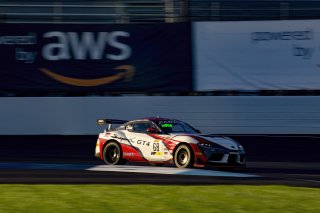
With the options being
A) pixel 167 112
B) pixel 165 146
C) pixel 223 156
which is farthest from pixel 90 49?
pixel 223 156

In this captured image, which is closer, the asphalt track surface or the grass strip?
the grass strip

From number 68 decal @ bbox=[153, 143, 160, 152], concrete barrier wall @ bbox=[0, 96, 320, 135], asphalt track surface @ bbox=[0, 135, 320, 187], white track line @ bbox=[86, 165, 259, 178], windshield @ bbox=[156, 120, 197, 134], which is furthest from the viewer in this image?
concrete barrier wall @ bbox=[0, 96, 320, 135]

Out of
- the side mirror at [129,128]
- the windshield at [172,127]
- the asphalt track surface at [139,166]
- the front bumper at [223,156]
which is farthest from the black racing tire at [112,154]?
the front bumper at [223,156]

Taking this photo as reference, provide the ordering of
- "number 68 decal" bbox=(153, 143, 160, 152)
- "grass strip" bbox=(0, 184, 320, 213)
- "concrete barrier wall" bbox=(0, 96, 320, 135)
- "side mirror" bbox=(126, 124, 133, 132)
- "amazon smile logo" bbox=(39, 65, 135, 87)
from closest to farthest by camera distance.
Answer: "grass strip" bbox=(0, 184, 320, 213) < "number 68 decal" bbox=(153, 143, 160, 152) < "side mirror" bbox=(126, 124, 133, 132) < "concrete barrier wall" bbox=(0, 96, 320, 135) < "amazon smile logo" bbox=(39, 65, 135, 87)

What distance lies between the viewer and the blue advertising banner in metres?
24.5

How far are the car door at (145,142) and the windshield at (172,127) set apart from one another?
0.80ft

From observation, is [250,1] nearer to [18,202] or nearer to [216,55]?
[216,55]

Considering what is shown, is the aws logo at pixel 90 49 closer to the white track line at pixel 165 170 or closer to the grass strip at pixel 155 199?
the white track line at pixel 165 170

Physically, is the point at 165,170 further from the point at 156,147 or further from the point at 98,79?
the point at 98,79

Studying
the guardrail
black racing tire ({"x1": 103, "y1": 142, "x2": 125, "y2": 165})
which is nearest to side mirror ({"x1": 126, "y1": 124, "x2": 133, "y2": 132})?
black racing tire ({"x1": 103, "y1": 142, "x2": 125, "y2": 165})

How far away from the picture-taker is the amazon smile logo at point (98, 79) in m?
24.4

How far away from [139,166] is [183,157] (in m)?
1.26

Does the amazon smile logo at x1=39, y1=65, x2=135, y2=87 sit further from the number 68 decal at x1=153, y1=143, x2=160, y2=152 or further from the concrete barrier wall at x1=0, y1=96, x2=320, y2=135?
the number 68 decal at x1=153, y1=143, x2=160, y2=152

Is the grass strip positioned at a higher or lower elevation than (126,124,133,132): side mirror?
lower
